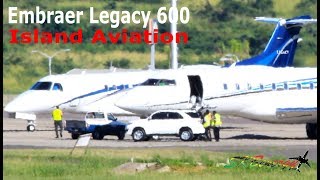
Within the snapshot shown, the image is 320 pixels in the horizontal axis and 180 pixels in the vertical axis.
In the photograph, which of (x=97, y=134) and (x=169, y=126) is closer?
(x=169, y=126)

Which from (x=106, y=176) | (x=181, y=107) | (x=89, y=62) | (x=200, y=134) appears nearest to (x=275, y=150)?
(x=200, y=134)

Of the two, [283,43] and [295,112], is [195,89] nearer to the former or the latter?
[295,112]

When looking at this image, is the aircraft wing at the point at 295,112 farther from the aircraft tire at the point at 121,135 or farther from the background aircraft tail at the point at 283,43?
the background aircraft tail at the point at 283,43

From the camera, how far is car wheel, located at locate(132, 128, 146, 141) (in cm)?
5194

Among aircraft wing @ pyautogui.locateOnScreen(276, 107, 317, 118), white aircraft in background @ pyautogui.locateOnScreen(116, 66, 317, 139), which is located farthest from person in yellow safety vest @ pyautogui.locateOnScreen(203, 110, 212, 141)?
aircraft wing @ pyautogui.locateOnScreen(276, 107, 317, 118)

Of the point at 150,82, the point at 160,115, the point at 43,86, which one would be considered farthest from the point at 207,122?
the point at 43,86

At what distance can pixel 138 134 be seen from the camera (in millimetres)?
51938

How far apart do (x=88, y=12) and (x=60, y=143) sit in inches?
1916

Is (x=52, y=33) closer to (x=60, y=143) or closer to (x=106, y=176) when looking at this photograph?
(x=60, y=143)

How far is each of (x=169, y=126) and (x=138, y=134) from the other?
139 cm

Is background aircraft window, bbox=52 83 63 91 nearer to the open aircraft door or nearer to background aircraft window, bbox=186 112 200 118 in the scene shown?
the open aircraft door

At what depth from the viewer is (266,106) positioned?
178 ft

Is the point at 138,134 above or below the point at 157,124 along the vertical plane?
below

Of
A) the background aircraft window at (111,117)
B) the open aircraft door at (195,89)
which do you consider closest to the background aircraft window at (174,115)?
the open aircraft door at (195,89)
